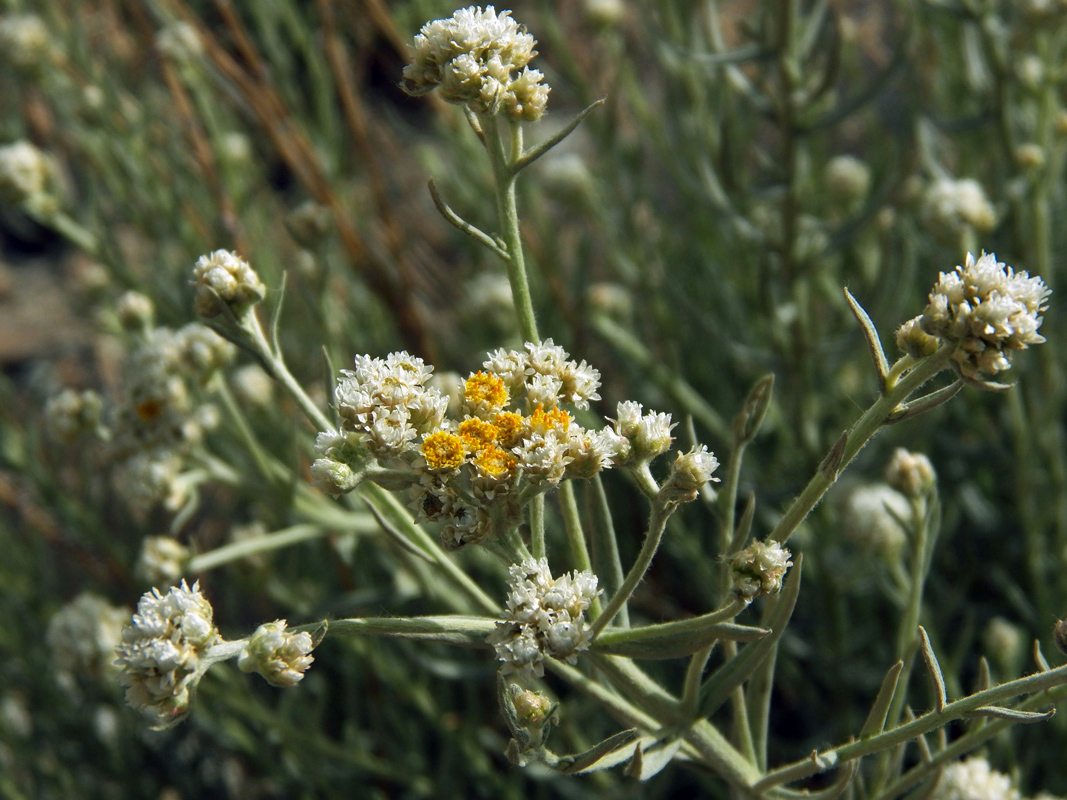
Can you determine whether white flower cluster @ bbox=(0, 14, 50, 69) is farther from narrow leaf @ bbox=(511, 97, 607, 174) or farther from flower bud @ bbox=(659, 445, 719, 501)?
flower bud @ bbox=(659, 445, 719, 501)

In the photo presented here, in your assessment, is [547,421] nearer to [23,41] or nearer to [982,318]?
[982,318]

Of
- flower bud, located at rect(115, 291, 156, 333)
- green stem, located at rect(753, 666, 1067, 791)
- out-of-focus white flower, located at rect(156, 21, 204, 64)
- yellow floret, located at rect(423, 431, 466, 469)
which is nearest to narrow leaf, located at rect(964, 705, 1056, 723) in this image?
green stem, located at rect(753, 666, 1067, 791)

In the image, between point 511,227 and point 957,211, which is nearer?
point 511,227

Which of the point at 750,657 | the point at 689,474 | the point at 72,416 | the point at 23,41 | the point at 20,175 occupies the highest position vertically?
the point at 23,41

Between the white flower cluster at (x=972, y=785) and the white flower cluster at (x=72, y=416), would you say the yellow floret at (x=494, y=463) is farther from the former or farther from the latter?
the white flower cluster at (x=72, y=416)

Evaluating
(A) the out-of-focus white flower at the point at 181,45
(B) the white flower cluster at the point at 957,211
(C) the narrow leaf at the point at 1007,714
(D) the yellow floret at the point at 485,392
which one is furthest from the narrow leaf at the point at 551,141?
(A) the out-of-focus white flower at the point at 181,45

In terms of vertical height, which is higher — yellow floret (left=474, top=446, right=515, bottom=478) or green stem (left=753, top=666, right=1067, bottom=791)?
yellow floret (left=474, top=446, right=515, bottom=478)

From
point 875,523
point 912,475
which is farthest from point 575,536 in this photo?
point 875,523

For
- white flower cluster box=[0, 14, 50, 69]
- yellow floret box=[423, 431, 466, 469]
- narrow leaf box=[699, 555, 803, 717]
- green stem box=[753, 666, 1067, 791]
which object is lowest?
green stem box=[753, 666, 1067, 791]
